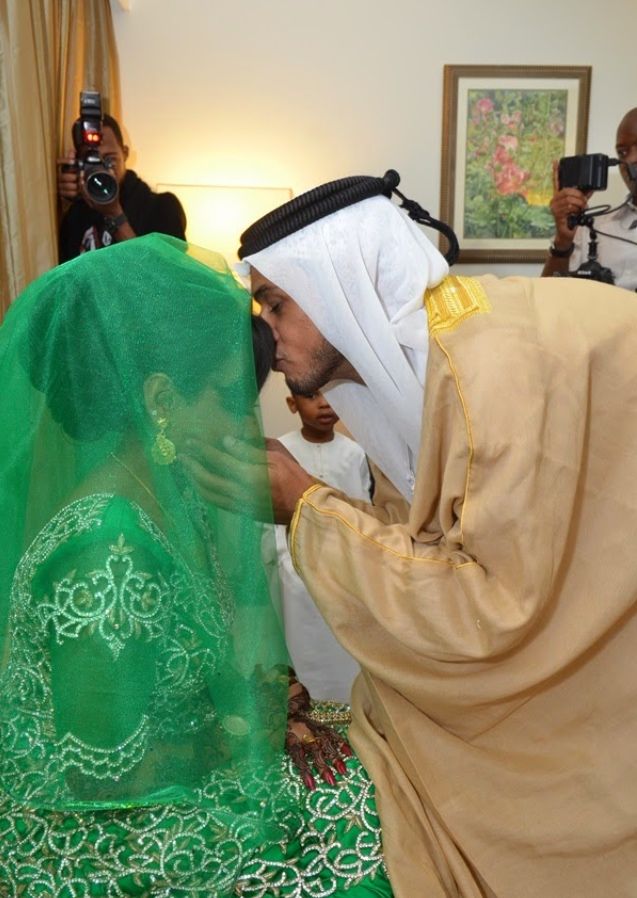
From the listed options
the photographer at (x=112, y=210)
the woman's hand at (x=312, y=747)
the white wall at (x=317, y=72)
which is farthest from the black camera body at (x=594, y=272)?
the woman's hand at (x=312, y=747)

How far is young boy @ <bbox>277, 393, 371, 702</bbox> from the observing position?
7.64 feet

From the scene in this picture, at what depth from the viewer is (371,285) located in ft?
4.39

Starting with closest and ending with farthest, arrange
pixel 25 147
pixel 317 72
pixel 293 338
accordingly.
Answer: pixel 293 338
pixel 25 147
pixel 317 72

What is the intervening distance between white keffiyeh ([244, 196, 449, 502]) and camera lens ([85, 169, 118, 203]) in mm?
1200

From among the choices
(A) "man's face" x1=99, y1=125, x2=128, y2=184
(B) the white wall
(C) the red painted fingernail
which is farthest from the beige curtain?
(C) the red painted fingernail

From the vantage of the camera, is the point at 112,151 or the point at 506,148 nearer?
the point at 112,151

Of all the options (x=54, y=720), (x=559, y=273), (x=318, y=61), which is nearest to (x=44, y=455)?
(x=54, y=720)

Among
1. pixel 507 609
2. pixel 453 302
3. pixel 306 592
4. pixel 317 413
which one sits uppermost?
pixel 453 302

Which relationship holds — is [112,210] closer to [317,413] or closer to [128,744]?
[317,413]

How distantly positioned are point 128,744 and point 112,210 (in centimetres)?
187

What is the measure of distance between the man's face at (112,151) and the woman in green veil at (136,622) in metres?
1.81

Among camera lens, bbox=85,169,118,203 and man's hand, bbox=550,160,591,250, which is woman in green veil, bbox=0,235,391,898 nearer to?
camera lens, bbox=85,169,118,203

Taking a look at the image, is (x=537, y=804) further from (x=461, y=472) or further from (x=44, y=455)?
(x=44, y=455)

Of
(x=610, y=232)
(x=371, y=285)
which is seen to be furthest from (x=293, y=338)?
(x=610, y=232)
